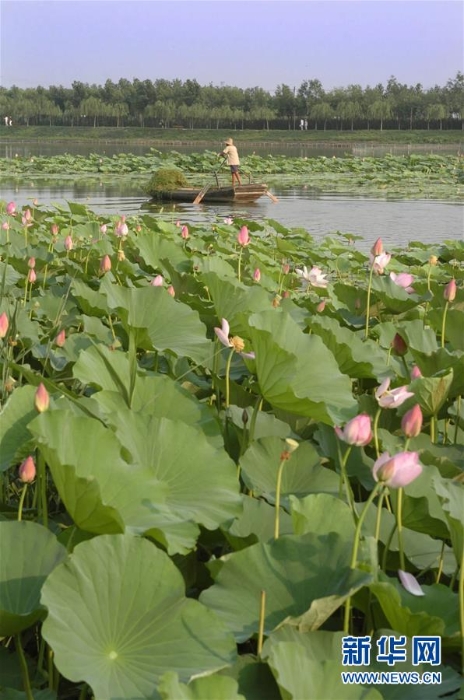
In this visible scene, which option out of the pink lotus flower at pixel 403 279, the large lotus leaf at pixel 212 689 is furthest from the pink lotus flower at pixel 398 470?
the pink lotus flower at pixel 403 279

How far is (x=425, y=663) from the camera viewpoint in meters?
0.76

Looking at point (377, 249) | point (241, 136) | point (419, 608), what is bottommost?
point (419, 608)

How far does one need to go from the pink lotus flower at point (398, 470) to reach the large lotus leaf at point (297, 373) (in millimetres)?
304

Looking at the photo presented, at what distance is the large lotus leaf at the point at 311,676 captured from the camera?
66 cm

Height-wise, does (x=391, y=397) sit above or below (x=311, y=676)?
above

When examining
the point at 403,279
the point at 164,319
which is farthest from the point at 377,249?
the point at 164,319

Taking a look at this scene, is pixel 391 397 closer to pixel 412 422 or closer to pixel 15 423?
pixel 412 422

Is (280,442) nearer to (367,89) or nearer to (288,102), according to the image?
(288,102)

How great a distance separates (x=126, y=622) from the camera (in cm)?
74

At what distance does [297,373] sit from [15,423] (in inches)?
17.7

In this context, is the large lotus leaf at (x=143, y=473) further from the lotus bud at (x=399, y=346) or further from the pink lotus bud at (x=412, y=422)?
the lotus bud at (x=399, y=346)

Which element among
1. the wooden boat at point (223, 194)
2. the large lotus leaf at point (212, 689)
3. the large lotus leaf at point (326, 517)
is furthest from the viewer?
the wooden boat at point (223, 194)

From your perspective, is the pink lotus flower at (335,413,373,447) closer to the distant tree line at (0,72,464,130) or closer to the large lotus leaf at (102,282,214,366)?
the large lotus leaf at (102,282,214,366)

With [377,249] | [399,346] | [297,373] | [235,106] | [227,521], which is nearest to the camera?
[227,521]
